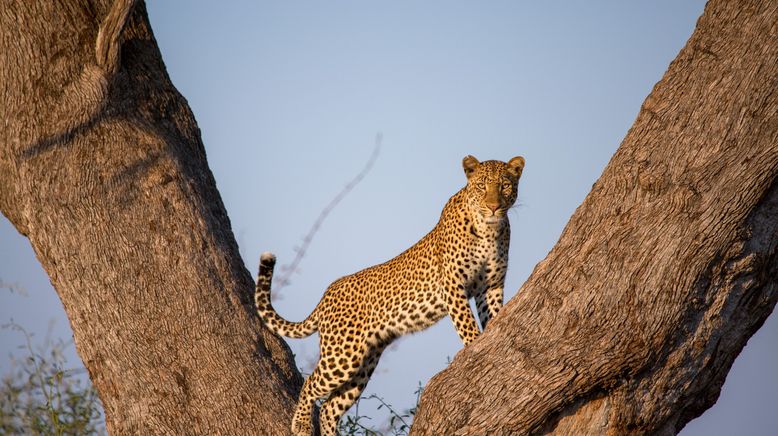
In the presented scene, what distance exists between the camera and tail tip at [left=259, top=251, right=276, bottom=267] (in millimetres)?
7617

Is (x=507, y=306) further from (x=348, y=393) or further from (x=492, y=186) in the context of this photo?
(x=348, y=393)

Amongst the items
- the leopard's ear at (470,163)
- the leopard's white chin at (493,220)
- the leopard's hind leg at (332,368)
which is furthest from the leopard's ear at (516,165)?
the leopard's hind leg at (332,368)

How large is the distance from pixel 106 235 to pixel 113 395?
3.85 feet

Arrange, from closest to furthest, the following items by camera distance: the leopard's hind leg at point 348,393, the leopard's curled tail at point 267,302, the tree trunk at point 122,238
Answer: the tree trunk at point 122,238
the leopard's curled tail at point 267,302
the leopard's hind leg at point 348,393

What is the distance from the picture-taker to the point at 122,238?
6.89 m

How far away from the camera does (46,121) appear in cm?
701

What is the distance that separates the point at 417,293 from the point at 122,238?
2600mm

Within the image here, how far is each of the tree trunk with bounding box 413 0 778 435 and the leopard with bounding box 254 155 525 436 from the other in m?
2.03

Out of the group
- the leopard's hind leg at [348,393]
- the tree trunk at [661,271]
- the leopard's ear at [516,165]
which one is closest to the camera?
the tree trunk at [661,271]

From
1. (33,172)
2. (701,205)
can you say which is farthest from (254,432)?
(701,205)

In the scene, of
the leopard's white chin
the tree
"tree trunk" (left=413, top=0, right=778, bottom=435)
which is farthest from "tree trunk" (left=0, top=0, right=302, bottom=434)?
the leopard's white chin

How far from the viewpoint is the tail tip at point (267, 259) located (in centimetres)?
762

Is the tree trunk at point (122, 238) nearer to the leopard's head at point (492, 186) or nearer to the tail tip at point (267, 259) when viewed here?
the tail tip at point (267, 259)

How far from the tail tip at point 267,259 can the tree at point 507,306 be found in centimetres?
25
